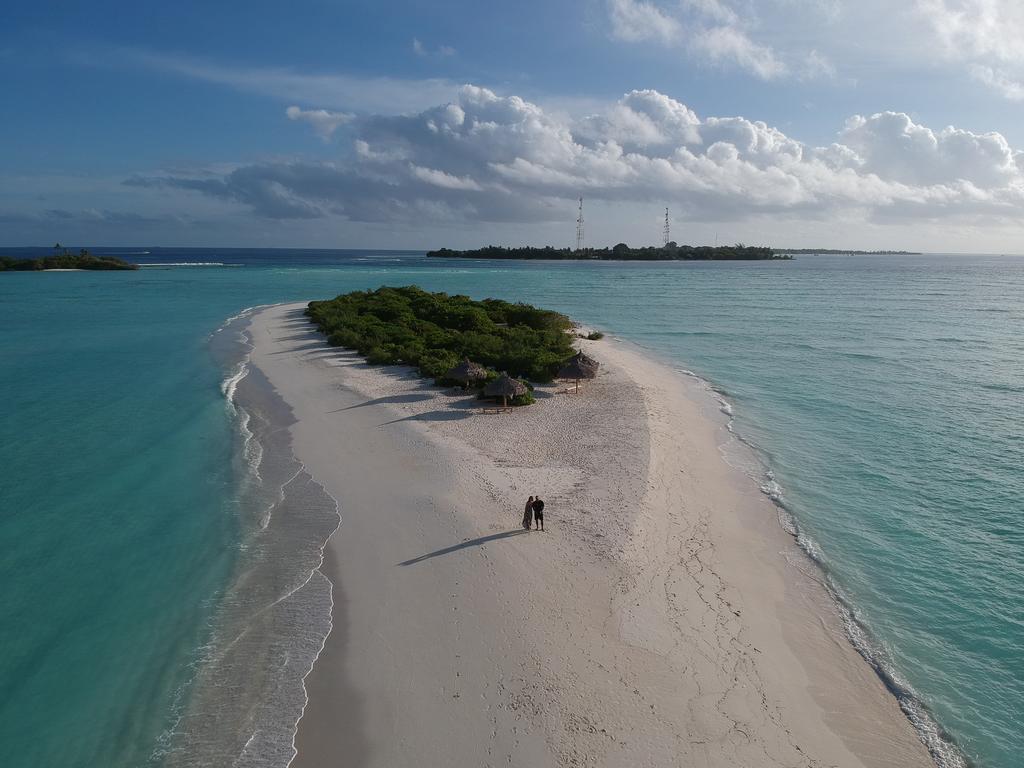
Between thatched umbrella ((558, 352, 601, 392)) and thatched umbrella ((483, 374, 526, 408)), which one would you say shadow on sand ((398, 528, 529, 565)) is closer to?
thatched umbrella ((483, 374, 526, 408))

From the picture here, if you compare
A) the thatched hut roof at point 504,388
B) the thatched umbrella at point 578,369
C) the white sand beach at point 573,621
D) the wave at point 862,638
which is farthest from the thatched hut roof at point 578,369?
the wave at point 862,638

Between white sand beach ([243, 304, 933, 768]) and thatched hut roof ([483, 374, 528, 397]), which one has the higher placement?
thatched hut roof ([483, 374, 528, 397])

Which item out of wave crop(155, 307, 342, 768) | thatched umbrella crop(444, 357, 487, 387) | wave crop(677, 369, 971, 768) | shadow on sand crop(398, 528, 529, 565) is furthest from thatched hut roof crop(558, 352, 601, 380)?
shadow on sand crop(398, 528, 529, 565)

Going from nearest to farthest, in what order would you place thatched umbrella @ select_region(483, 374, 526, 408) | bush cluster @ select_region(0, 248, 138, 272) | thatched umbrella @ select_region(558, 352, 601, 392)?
thatched umbrella @ select_region(483, 374, 526, 408) → thatched umbrella @ select_region(558, 352, 601, 392) → bush cluster @ select_region(0, 248, 138, 272)

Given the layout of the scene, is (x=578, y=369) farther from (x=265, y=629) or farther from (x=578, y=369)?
(x=265, y=629)

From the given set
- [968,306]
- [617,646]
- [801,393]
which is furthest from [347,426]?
[968,306]

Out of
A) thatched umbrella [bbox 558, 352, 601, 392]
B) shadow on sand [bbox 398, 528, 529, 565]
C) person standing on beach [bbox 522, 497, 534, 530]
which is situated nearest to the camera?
shadow on sand [bbox 398, 528, 529, 565]
